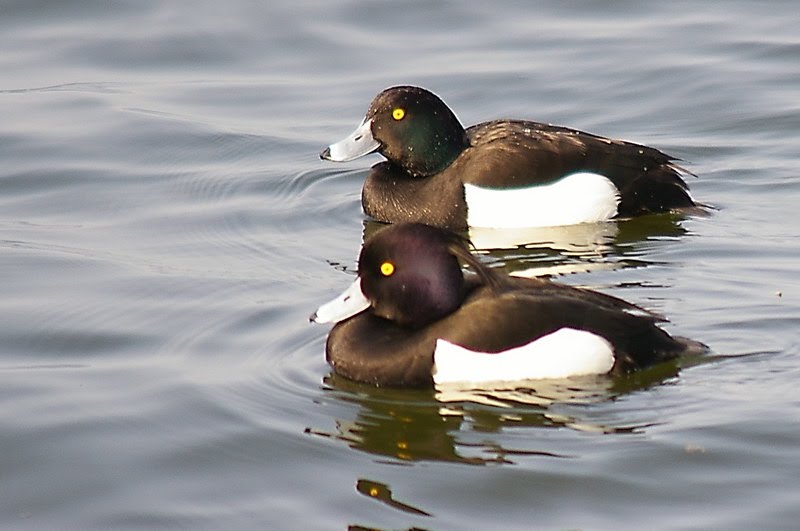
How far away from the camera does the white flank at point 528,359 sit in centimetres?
690

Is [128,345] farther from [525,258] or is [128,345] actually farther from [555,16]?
[555,16]

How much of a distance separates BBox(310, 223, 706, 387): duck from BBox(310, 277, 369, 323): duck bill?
0.01 metres

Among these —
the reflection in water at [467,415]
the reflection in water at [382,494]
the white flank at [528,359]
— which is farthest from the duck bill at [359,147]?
the reflection in water at [382,494]

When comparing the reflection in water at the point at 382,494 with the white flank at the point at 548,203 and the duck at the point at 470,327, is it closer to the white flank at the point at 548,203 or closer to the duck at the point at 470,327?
the duck at the point at 470,327

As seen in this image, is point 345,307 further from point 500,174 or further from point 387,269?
point 500,174

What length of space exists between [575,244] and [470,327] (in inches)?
114

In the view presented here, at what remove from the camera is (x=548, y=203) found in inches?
399

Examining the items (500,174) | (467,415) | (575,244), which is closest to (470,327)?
(467,415)

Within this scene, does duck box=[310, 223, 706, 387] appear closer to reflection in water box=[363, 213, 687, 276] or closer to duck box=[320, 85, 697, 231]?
reflection in water box=[363, 213, 687, 276]

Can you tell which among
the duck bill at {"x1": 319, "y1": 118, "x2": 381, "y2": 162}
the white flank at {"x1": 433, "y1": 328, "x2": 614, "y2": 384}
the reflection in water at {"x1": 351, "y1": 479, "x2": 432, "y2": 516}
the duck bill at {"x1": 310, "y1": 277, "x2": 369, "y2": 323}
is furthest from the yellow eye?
the duck bill at {"x1": 319, "y1": 118, "x2": 381, "y2": 162}

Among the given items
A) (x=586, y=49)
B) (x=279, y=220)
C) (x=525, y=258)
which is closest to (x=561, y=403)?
(x=525, y=258)

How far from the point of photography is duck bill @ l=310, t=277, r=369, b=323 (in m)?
7.19

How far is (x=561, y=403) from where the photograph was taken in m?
6.79

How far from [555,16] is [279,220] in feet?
18.0
